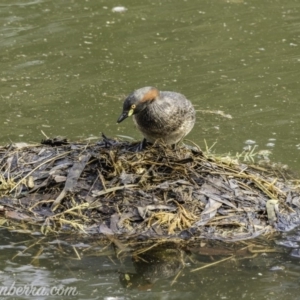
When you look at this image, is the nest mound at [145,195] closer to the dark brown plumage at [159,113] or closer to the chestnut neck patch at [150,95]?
the dark brown plumage at [159,113]

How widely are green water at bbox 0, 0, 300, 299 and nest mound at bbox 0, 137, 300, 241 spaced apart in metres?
1.76

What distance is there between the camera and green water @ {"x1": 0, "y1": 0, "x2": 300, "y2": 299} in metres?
10.5

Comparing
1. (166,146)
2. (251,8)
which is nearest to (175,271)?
(166,146)

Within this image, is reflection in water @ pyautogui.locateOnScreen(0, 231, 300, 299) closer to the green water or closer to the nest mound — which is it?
the nest mound

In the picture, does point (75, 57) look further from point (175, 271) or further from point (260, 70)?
point (175, 271)

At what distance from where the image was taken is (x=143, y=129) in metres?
8.20

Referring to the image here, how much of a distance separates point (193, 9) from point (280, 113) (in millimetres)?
4128

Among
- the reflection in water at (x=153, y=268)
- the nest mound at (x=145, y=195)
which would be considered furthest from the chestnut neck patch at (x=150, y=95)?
the reflection in water at (x=153, y=268)

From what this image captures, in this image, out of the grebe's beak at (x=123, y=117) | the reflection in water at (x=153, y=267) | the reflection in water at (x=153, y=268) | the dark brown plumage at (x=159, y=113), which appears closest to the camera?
the reflection in water at (x=153, y=268)

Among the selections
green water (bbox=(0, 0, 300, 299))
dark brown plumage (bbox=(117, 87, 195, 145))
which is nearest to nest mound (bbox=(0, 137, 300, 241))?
dark brown plumage (bbox=(117, 87, 195, 145))

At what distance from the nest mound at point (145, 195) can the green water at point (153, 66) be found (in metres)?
1.76

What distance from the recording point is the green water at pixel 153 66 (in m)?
10.5

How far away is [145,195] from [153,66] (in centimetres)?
485

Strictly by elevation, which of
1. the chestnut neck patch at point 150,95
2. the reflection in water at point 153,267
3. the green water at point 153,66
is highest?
the chestnut neck patch at point 150,95
